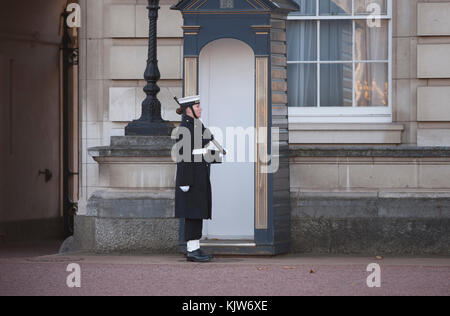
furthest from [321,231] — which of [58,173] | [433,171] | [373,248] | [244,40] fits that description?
[58,173]

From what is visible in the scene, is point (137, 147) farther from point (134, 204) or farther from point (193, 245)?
point (193, 245)

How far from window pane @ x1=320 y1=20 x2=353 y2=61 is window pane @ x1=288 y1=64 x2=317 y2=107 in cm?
23

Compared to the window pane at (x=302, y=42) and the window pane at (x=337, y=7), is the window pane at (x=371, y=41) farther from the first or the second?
the window pane at (x=302, y=42)

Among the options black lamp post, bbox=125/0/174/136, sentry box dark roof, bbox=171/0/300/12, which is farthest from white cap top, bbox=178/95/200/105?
black lamp post, bbox=125/0/174/136

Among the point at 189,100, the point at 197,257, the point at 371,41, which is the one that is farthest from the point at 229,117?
the point at 371,41

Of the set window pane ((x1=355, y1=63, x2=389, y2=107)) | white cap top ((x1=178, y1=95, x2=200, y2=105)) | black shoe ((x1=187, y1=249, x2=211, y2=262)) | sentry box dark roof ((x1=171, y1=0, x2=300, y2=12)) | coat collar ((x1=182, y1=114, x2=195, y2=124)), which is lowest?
black shoe ((x1=187, y1=249, x2=211, y2=262))

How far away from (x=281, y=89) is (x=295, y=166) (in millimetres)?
1006

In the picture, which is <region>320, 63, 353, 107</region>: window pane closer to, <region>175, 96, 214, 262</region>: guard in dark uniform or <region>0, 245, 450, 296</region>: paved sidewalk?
<region>0, 245, 450, 296</region>: paved sidewalk

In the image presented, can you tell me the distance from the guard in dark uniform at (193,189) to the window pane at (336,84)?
2530 mm

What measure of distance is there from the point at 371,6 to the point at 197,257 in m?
3.98

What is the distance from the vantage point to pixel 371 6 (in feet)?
42.9

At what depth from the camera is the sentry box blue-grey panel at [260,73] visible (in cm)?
1140

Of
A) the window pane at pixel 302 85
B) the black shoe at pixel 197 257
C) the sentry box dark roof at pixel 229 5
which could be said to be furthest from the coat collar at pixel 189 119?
the window pane at pixel 302 85

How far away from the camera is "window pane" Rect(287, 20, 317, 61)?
13.2m
